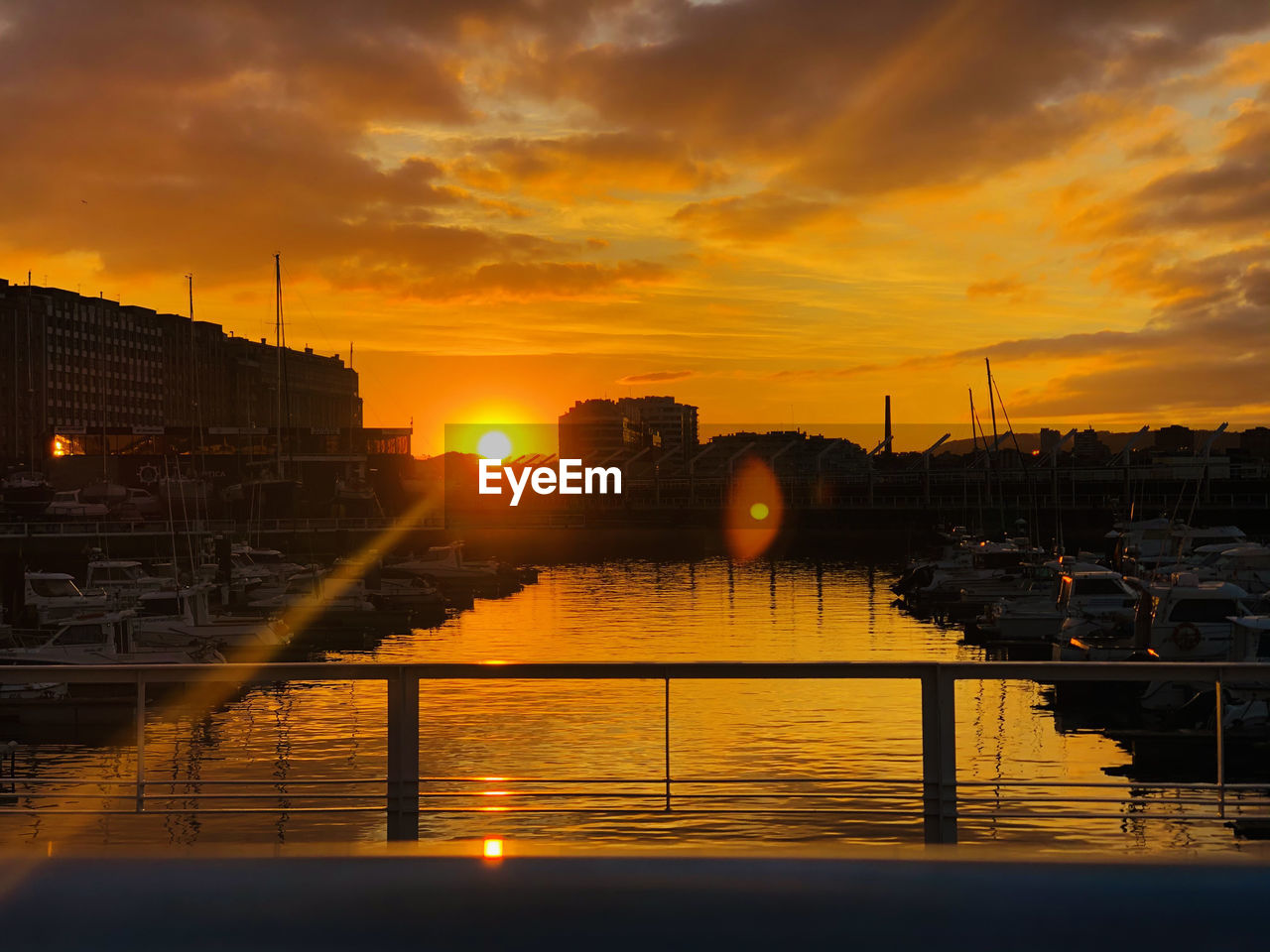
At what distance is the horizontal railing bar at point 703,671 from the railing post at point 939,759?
77 mm

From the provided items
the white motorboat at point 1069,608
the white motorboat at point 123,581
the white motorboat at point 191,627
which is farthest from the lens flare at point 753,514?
the white motorboat at point 191,627

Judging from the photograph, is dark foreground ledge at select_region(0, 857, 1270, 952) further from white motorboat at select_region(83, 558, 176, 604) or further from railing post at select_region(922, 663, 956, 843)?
white motorboat at select_region(83, 558, 176, 604)

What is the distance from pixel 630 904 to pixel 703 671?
2.60 meters

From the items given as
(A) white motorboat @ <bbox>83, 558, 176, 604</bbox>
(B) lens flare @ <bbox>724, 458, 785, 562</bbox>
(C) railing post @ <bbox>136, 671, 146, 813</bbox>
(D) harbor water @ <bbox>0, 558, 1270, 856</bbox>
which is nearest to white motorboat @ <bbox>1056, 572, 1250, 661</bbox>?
(D) harbor water @ <bbox>0, 558, 1270, 856</bbox>

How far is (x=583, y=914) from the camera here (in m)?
4.29

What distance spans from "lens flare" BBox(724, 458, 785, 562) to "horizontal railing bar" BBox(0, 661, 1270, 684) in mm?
135250

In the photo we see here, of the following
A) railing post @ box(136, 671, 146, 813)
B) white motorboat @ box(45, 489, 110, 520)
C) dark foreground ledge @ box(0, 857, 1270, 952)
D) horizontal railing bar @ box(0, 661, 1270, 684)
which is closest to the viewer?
dark foreground ledge @ box(0, 857, 1270, 952)

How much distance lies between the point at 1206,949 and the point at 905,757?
97.0ft

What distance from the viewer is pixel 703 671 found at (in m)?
6.85

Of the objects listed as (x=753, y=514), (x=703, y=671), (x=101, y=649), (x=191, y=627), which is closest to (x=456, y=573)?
(x=191, y=627)

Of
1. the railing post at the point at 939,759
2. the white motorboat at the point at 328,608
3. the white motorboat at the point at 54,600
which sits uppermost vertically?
the railing post at the point at 939,759

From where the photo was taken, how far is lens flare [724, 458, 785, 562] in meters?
157

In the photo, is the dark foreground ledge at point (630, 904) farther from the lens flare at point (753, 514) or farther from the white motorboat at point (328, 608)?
the lens flare at point (753, 514)

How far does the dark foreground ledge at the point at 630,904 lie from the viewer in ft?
13.7
